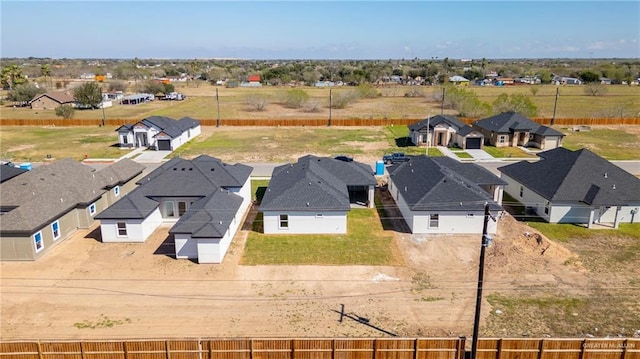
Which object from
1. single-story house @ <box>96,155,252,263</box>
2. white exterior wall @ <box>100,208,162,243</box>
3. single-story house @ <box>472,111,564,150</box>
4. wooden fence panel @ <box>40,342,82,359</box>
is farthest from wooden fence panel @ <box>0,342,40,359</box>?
single-story house @ <box>472,111,564,150</box>

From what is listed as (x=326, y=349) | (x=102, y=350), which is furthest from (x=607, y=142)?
(x=102, y=350)

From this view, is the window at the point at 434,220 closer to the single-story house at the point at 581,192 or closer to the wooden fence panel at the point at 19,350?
the single-story house at the point at 581,192

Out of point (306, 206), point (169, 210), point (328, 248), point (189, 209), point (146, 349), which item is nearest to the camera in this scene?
point (146, 349)

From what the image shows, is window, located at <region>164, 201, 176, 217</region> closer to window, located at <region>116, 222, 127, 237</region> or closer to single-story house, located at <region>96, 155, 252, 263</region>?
single-story house, located at <region>96, 155, 252, 263</region>

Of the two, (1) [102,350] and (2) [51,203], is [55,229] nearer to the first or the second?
(2) [51,203]

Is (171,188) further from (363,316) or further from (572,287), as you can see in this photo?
(572,287)

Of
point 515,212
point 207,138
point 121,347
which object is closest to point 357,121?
point 207,138

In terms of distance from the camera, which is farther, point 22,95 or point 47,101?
point 22,95
